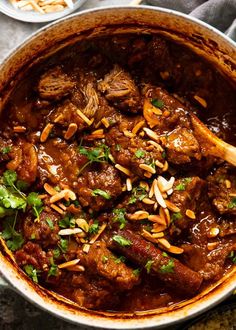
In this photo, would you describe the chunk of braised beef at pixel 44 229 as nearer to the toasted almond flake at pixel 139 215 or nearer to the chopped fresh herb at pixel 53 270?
the chopped fresh herb at pixel 53 270

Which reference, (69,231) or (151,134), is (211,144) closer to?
(151,134)

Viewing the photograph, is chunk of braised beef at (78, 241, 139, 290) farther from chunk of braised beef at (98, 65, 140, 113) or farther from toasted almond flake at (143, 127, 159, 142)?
chunk of braised beef at (98, 65, 140, 113)

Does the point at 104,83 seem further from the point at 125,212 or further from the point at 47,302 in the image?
the point at 47,302

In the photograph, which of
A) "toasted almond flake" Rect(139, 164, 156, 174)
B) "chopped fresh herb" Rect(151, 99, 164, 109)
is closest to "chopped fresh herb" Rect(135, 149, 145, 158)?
"toasted almond flake" Rect(139, 164, 156, 174)

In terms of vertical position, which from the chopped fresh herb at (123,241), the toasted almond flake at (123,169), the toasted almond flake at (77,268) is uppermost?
the toasted almond flake at (123,169)

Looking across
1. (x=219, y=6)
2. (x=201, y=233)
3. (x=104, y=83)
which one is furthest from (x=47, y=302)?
(x=219, y=6)

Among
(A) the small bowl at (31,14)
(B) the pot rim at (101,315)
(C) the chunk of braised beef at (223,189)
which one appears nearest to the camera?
(B) the pot rim at (101,315)

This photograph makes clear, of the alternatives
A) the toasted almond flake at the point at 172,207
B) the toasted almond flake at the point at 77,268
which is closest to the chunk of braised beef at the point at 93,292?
the toasted almond flake at the point at 77,268

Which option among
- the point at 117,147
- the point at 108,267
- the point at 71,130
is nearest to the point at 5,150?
the point at 71,130
